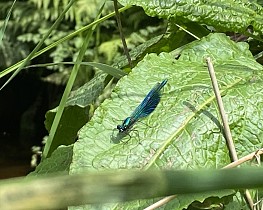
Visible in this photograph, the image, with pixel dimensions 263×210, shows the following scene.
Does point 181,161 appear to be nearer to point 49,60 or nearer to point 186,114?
point 186,114

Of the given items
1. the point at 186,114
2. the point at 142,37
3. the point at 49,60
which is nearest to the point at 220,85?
the point at 186,114

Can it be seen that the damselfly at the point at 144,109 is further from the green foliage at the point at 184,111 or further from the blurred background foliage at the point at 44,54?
the blurred background foliage at the point at 44,54

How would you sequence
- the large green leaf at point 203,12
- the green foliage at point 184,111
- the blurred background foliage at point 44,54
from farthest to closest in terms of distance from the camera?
the blurred background foliage at point 44,54
the large green leaf at point 203,12
the green foliage at point 184,111

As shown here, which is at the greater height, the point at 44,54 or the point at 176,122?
the point at 44,54

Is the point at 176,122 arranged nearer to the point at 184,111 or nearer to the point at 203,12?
the point at 184,111

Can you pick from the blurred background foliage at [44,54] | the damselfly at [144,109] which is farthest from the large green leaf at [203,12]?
the blurred background foliage at [44,54]

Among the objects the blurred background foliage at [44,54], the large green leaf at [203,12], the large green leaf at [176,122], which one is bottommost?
the large green leaf at [176,122]

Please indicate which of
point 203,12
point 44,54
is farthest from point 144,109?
point 44,54
